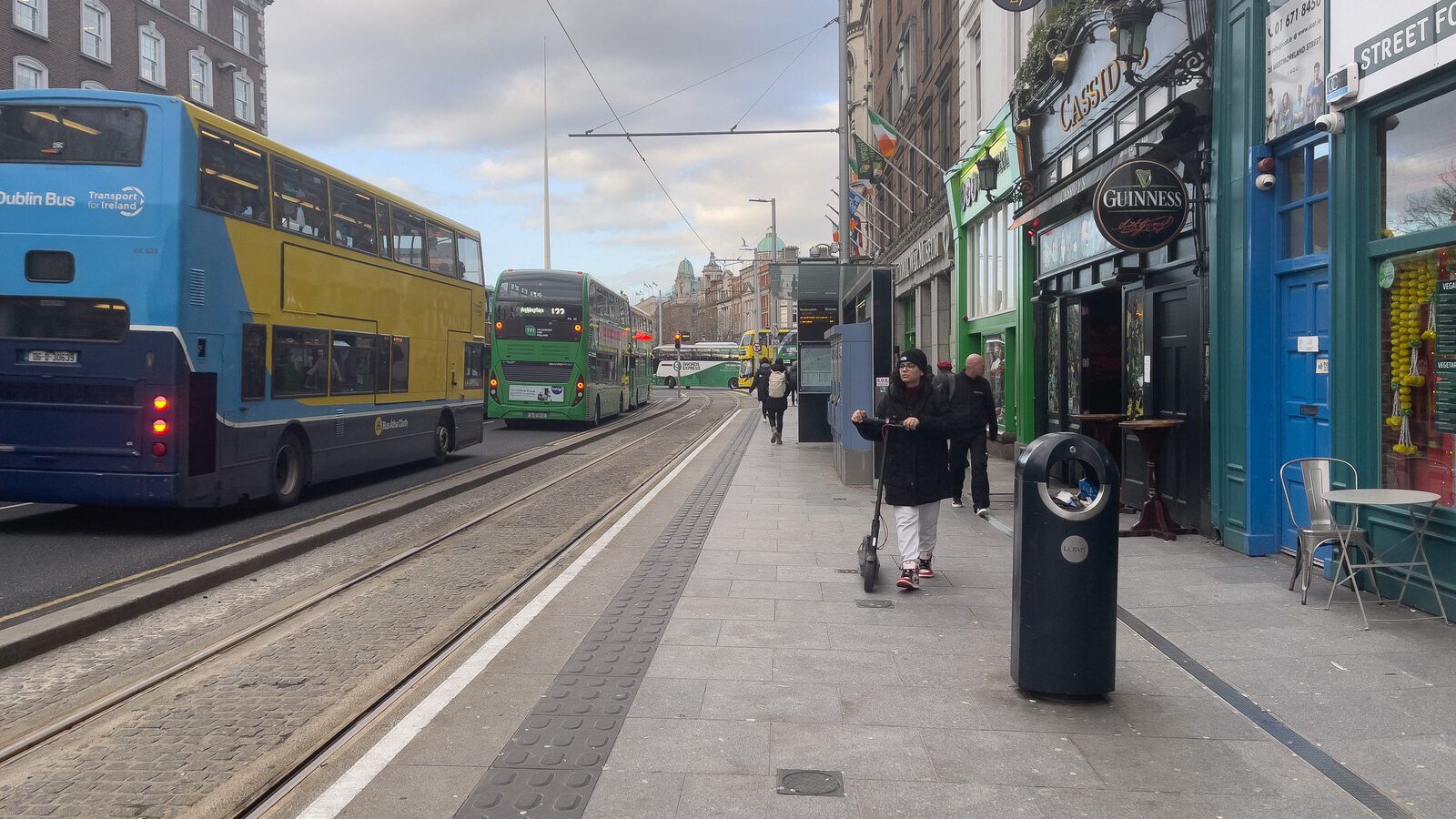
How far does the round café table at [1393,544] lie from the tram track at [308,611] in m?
5.29

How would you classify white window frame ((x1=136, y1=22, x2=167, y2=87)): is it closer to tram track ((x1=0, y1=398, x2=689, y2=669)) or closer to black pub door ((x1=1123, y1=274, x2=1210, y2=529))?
tram track ((x1=0, y1=398, x2=689, y2=669))

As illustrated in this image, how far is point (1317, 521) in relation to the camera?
7.20 m

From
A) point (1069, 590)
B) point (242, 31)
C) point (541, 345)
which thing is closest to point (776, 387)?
point (541, 345)

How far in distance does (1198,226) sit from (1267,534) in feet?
9.09

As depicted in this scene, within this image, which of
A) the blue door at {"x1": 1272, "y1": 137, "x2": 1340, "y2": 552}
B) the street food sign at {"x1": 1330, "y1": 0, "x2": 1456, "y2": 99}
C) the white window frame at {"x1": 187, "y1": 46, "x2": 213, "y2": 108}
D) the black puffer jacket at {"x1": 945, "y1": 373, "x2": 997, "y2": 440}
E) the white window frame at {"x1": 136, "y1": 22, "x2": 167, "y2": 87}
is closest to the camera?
the street food sign at {"x1": 1330, "y1": 0, "x2": 1456, "y2": 99}

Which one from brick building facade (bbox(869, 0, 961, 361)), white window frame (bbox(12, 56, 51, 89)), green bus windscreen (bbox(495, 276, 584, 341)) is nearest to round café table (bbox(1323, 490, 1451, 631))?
brick building facade (bbox(869, 0, 961, 361))

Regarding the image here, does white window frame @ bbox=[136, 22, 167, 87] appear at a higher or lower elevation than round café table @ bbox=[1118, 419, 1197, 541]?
higher

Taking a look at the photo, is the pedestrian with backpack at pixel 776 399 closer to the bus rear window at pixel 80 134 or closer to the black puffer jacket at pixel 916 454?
the bus rear window at pixel 80 134

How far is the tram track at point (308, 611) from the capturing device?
439 cm

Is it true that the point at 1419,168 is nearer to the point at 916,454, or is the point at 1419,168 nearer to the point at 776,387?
the point at 916,454

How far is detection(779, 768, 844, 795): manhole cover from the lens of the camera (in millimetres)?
4051

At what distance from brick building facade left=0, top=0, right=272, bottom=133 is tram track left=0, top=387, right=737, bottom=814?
25.9 m

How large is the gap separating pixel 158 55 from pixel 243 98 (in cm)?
551

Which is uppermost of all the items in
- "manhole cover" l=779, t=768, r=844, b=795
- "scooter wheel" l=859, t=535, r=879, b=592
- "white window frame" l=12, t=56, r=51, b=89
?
"white window frame" l=12, t=56, r=51, b=89
